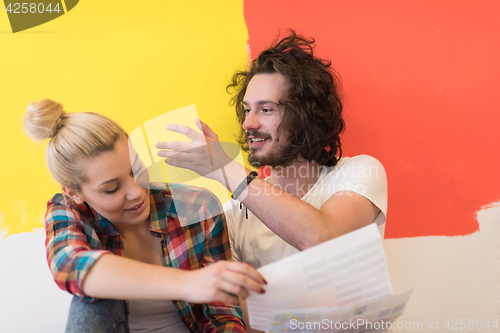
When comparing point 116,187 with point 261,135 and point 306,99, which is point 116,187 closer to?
point 261,135

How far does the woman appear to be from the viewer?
745 mm

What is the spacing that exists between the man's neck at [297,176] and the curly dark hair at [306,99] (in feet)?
0.16

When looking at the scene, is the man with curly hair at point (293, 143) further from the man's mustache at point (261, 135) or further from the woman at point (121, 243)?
the woman at point (121, 243)

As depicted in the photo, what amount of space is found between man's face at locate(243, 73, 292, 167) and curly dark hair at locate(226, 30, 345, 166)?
0.02 meters

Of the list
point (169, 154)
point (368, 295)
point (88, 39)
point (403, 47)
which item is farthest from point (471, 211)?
point (88, 39)

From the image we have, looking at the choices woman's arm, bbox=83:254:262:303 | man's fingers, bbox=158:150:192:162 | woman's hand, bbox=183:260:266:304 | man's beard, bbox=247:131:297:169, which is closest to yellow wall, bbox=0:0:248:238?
man's beard, bbox=247:131:297:169

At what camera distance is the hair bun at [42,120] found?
38.1 inches

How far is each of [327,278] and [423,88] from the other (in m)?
1.04

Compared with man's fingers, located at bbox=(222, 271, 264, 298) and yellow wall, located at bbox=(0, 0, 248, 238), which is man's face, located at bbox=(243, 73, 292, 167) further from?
man's fingers, located at bbox=(222, 271, 264, 298)

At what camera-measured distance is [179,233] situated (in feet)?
→ 3.60

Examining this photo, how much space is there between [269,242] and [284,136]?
1.17 ft

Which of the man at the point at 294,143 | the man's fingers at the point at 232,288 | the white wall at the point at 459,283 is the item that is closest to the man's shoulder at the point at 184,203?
the man at the point at 294,143

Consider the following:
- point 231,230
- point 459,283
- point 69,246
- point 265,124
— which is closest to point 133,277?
point 69,246

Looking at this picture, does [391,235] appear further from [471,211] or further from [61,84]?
[61,84]
